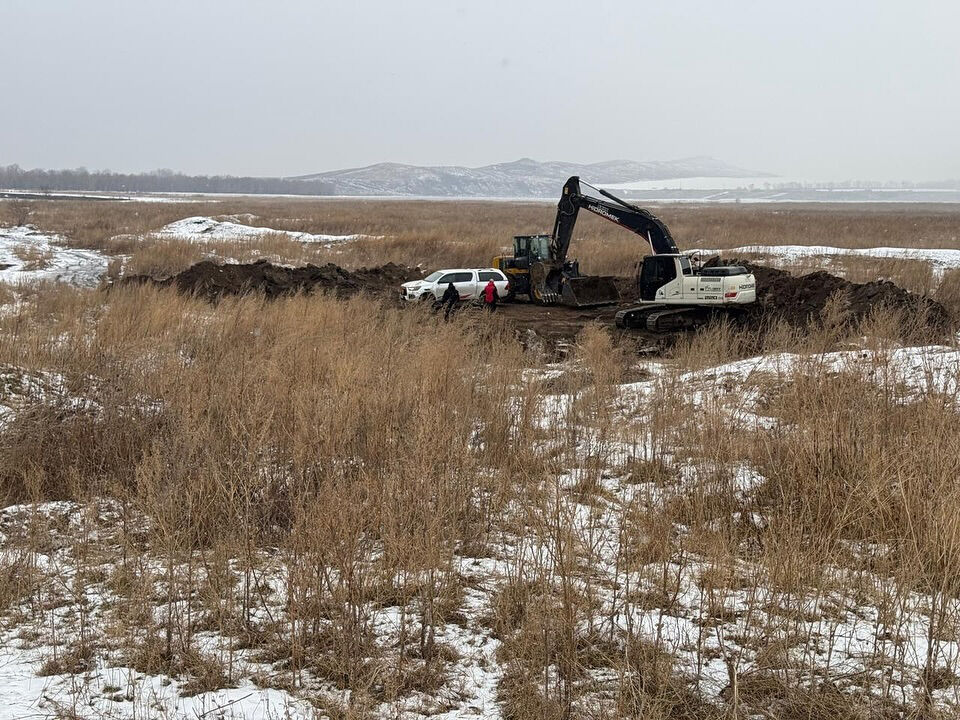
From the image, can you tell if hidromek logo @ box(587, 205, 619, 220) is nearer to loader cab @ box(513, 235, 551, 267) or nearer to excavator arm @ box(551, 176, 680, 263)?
excavator arm @ box(551, 176, 680, 263)

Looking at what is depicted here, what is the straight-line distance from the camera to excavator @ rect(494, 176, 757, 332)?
16719 millimetres

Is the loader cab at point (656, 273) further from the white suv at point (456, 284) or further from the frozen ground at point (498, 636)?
the frozen ground at point (498, 636)

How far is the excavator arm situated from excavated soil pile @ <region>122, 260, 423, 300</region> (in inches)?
202

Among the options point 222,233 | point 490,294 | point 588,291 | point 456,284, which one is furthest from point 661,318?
point 222,233

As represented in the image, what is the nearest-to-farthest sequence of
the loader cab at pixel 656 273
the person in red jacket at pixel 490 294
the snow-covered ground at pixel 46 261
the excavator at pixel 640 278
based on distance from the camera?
the excavator at pixel 640 278 → the loader cab at pixel 656 273 → the person in red jacket at pixel 490 294 → the snow-covered ground at pixel 46 261

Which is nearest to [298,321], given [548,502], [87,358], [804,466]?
[87,358]

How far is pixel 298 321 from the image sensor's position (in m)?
12.7

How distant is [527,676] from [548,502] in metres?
2.16

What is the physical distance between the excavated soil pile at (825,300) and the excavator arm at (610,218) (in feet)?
9.00

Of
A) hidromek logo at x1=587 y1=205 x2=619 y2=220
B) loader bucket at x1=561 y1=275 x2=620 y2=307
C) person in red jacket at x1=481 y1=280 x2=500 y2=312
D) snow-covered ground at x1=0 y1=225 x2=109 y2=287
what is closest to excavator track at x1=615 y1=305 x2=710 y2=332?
loader bucket at x1=561 y1=275 x2=620 y2=307

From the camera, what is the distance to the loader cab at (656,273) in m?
17.8

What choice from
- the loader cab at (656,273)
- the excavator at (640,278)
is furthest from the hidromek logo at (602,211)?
the loader cab at (656,273)

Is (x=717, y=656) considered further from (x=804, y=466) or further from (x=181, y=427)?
(x=181, y=427)

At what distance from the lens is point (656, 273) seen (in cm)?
1797
